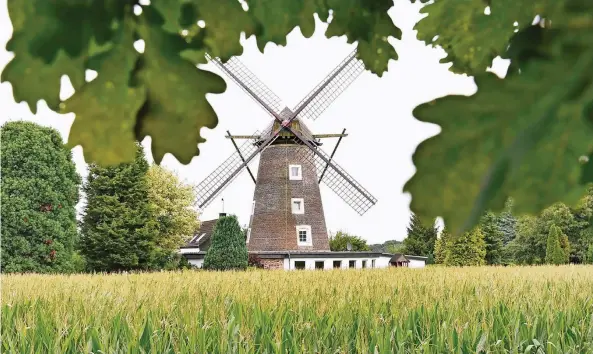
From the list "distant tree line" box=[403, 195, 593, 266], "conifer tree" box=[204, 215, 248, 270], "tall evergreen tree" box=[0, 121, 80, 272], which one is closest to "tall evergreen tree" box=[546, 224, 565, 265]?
"distant tree line" box=[403, 195, 593, 266]

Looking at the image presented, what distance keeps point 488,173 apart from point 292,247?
80.2 feet

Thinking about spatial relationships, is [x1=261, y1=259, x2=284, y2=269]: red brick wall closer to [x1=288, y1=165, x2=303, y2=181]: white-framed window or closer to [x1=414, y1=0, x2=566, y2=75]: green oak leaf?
[x1=288, y1=165, x2=303, y2=181]: white-framed window

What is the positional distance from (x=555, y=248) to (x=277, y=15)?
3078 cm

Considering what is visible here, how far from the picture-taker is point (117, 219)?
73.9 feet

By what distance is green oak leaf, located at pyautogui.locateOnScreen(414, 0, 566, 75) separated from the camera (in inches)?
32.7

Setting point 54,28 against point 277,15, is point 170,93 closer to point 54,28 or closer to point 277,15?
point 54,28

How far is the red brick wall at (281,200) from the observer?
24.2 m

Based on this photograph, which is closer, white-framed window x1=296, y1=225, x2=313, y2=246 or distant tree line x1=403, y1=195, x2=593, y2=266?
white-framed window x1=296, y1=225, x2=313, y2=246

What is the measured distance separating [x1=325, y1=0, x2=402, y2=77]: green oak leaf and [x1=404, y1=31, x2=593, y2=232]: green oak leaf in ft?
2.27

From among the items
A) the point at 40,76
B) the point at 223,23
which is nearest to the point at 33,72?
the point at 40,76

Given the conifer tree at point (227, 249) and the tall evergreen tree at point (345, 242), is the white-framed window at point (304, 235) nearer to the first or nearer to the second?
the conifer tree at point (227, 249)

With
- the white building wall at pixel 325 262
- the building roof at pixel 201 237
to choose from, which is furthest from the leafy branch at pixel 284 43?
the building roof at pixel 201 237

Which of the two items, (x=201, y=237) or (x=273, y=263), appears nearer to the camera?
(x=273, y=263)

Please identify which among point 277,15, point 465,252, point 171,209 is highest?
point 171,209
